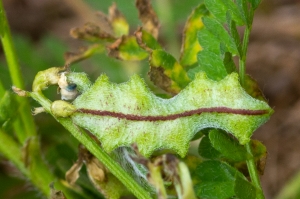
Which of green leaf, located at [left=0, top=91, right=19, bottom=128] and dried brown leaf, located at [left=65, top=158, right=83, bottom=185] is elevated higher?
green leaf, located at [left=0, top=91, right=19, bottom=128]

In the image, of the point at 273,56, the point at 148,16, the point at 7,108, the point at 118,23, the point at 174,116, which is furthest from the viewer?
the point at 273,56

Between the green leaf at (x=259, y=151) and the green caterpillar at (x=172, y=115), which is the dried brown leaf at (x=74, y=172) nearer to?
the green caterpillar at (x=172, y=115)

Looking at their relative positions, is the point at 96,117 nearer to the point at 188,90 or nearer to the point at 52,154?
the point at 188,90

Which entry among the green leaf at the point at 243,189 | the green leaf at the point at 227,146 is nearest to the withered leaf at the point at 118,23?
the green leaf at the point at 227,146

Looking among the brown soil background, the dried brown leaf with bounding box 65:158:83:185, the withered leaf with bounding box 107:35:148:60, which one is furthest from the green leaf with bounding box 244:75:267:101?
the brown soil background

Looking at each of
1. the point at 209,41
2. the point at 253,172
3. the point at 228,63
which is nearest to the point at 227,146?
the point at 253,172

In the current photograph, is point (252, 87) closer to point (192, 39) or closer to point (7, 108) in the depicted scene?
point (192, 39)

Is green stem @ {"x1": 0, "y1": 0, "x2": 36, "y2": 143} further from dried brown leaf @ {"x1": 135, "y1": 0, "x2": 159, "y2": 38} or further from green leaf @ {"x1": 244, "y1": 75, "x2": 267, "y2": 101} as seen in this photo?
green leaf @ {"x1": 244, "y1": 75, "x2": 267, "y2": 101}
